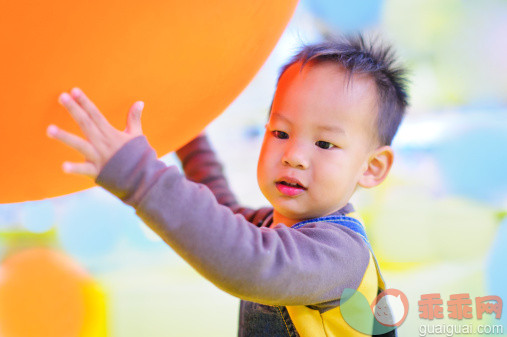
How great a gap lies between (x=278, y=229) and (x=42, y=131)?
274 millimetres

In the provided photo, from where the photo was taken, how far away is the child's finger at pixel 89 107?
534 mm

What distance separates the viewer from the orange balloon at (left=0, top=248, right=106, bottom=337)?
5.65 feet

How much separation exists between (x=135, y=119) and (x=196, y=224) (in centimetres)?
12

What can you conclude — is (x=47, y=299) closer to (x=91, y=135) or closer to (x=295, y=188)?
(x=295, y=188)

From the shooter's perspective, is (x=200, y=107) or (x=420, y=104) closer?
(x=200, y=107)

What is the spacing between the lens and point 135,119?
569 mm

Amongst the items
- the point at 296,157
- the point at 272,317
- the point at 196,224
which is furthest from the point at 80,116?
the point at 272,317

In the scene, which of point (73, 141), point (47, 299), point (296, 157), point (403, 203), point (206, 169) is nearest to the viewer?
point (73, 141)

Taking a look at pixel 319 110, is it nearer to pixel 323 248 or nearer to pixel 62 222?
pixel 323 248

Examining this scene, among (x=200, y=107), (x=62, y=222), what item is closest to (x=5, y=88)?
(x=200, y=107)

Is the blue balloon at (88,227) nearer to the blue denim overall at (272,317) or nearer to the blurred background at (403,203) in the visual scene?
the blurred background at (403,203)

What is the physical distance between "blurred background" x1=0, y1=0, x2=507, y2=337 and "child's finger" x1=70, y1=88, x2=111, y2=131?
1134mm

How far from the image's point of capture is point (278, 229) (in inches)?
25.6

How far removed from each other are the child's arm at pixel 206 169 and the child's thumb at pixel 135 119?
0.46 metres
